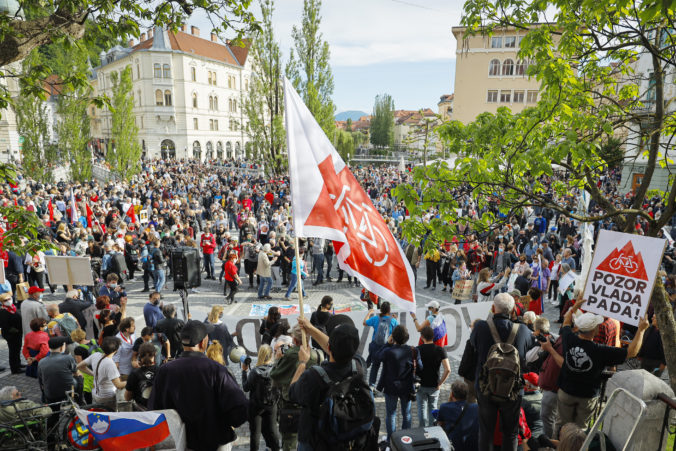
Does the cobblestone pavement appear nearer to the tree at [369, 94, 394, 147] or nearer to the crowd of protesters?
the crowd of protesters

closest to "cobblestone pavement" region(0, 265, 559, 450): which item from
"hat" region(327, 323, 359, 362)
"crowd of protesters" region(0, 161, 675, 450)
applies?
"crowd of protesters" region(0, 161, 675, 450)

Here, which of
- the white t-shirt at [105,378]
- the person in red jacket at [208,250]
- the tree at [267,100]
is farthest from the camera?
the tree at [267,100]

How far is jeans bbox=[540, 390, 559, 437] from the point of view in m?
4.88

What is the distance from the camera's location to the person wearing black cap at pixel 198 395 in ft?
10.6

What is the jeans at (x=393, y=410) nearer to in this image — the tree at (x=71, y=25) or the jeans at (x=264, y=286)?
the tree at (x=71, y=25)

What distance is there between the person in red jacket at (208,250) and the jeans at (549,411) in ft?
34.4

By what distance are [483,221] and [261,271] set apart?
7.78m

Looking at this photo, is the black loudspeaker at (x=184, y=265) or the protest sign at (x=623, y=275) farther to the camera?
the black loudspeaker at (x=184, y=265)

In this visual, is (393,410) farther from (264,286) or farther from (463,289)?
(264,286)

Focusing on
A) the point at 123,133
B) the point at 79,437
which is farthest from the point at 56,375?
the point at 123,133

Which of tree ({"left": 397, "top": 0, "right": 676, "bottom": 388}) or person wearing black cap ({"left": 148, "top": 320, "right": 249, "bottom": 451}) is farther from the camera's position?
tree ({"left": 397, "top": 0, "right": 676, "bottom": 388})

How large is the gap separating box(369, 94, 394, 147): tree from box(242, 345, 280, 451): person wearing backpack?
275ft

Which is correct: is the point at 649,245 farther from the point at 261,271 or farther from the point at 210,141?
the point at 210,141

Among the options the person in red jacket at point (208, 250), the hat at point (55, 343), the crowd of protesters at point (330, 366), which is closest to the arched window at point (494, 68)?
the crowd of protesters at point (330, 366)
